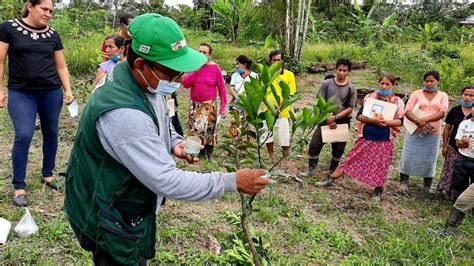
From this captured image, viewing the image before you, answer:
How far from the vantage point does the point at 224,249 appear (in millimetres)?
3191

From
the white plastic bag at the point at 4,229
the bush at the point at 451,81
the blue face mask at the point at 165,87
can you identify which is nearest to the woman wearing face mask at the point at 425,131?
the blue face mask at the point at 165,87

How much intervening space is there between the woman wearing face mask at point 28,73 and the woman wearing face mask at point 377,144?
2905 mm

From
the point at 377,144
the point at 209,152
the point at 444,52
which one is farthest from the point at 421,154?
the point at 444,52

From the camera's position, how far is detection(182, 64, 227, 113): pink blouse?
480 centimetres

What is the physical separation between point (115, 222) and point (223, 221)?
2105 millimetres

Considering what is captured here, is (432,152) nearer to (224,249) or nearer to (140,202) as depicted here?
(224,249)

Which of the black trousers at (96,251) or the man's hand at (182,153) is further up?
the man's hand at (182,153)

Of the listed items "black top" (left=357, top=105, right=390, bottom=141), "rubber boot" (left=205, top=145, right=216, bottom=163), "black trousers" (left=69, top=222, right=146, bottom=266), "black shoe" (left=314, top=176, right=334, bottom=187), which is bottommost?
"black shoe" (left=314, top=176, right=334, bottom=187)

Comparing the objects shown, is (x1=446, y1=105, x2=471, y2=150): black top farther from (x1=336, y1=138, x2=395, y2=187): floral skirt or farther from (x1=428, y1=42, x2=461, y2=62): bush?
(x1=428, y1=42, x2=461, y2=62): bush

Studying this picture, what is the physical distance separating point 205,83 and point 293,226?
193 cm

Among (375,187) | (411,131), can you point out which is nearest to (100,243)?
(375,187)

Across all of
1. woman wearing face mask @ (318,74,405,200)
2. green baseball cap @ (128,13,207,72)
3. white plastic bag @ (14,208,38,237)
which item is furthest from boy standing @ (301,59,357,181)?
green baseball cap @ (128,13,207,72)

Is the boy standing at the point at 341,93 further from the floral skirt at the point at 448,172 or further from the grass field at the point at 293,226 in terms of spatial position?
the floral skirt at the point at 448,172

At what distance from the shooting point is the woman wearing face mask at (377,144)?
4.32m
